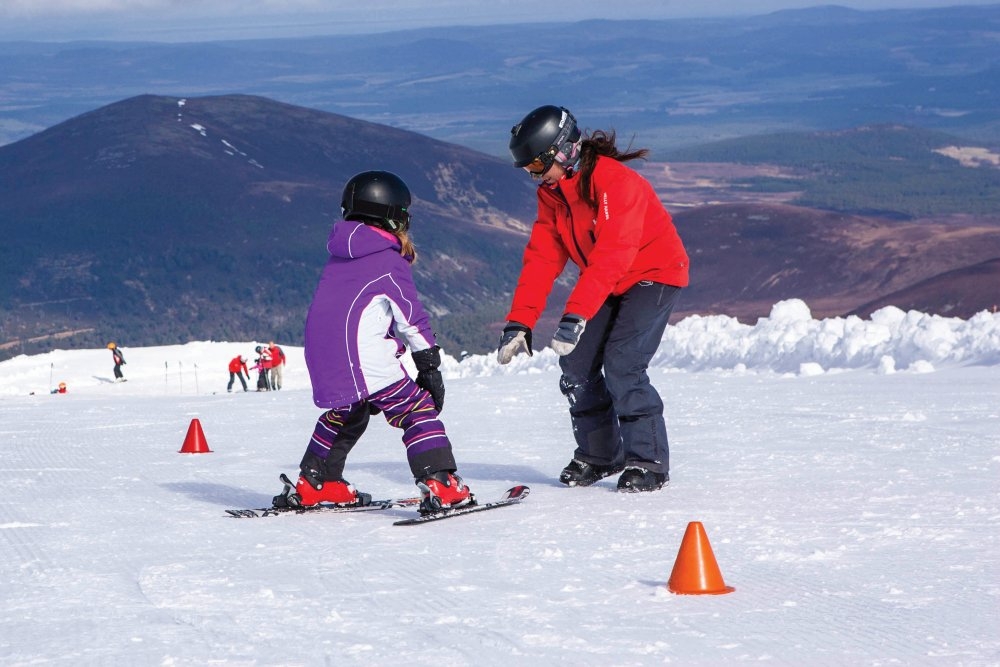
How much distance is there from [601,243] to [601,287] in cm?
19

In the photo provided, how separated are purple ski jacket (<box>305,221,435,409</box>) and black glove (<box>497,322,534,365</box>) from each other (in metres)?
0.38

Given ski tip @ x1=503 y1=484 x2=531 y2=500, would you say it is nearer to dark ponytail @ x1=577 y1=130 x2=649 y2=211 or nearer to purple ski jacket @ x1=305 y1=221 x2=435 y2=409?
purple ski jacket @ x1=305 y1=221 x2=435 y2=409

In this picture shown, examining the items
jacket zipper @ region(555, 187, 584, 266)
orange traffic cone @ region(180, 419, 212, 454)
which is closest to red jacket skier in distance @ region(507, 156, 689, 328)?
jacket zipper @ region(555, 187, 584, 266)

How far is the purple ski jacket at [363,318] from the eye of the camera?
19.0ft

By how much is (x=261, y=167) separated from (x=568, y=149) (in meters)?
172

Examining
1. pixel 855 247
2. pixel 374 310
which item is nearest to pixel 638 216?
pixel 374 310

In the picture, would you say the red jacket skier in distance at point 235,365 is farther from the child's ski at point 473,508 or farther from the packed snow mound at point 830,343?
the child's ski at point 473,508

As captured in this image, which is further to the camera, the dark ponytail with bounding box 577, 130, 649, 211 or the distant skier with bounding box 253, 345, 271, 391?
the distant skier with bounding box 253, 345, 271, 391

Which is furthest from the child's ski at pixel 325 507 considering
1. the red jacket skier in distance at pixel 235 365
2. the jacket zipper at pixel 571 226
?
the red jacket skier in distance at pixel 235 365

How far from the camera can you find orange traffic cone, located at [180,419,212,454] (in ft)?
30.0

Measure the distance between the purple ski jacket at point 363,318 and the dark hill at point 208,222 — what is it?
79.1 meters

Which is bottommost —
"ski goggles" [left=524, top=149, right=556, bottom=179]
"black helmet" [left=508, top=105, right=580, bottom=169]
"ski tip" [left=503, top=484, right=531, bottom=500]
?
"ski tip" [left=503, top=484, right=531, bottom=500]

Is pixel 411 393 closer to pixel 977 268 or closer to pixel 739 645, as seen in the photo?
pixel 739 645

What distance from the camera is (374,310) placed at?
584 cm
